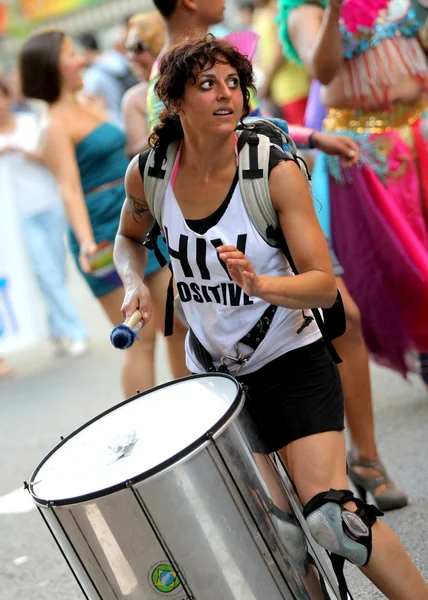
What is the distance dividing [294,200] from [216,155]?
10.3 inches

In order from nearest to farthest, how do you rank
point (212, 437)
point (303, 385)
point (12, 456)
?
1. point (212, 437)
2. point (303, 385)
3. point (12, 456)

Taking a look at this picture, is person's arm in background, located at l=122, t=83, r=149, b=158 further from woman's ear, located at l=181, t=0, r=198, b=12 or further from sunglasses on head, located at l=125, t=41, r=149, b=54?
woman's ear, located at l=181, t=0, r=198, b=12

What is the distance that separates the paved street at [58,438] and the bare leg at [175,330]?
0.87 meters

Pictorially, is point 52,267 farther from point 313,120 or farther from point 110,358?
point 313,120

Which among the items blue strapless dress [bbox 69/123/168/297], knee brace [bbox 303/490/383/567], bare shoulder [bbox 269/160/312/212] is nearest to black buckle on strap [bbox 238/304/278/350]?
bare shoulder [bbox 269/160/312/212]

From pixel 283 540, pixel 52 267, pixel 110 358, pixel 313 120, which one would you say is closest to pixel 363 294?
pixel 313 120

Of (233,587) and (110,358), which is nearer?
(233,587)

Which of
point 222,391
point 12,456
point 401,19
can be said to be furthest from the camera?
point 12,456

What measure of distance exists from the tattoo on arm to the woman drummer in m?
0.19

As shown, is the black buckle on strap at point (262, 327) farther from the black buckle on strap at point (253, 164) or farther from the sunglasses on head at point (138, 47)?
the sunglasses on head at point (138, 47)

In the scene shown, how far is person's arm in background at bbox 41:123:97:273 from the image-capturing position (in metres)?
4.75

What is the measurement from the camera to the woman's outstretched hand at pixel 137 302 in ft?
8.89

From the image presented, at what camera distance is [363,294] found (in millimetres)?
4527

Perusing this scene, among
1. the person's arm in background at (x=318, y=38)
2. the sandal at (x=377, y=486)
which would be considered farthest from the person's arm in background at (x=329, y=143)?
the sandal at (x=377, y=486)
